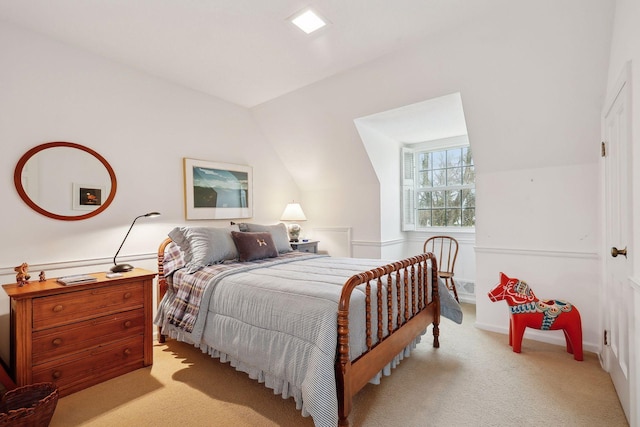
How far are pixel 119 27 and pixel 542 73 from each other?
318cm

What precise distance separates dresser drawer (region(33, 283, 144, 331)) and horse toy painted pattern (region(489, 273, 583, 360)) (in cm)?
295

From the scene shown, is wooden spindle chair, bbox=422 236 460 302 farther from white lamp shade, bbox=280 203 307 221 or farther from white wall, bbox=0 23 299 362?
white wall, bbox=0 23 299 362

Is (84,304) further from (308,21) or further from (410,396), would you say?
(308,21)

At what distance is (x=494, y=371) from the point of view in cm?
229

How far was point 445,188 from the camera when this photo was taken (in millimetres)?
4359

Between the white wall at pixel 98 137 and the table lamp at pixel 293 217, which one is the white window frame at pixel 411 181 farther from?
the white wall at pixel 98 137

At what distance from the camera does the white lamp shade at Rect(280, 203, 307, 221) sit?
4316mm

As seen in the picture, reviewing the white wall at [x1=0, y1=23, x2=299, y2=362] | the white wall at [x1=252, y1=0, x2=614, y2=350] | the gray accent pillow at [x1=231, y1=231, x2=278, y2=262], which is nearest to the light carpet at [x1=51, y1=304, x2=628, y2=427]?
the white wall at [x1=252, y1=0, x2=614, y2=350]

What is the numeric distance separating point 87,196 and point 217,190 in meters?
1.25

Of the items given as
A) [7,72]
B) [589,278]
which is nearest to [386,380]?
[589,278]

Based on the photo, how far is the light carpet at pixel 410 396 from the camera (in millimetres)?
1788

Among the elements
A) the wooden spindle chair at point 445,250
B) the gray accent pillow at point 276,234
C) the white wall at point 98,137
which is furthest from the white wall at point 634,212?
the white wall at point 98,137

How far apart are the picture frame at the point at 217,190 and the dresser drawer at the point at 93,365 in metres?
1.38

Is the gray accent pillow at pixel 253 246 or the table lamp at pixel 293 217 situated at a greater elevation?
the table lamp at pixel 293 217
